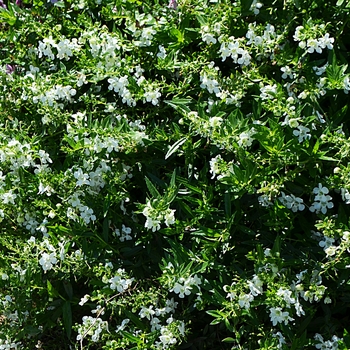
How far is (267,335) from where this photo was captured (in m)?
2.59

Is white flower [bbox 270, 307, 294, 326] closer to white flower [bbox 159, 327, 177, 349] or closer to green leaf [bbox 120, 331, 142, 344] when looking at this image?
white flower [bbox 159, 327, 177, 349]

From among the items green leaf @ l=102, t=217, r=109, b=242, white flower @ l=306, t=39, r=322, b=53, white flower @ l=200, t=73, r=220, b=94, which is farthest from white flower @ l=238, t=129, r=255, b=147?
green leaf @ l=102, t=217, r=109, b=242

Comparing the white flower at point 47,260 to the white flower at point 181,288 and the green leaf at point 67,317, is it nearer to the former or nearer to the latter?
the green leaf at point 67,317

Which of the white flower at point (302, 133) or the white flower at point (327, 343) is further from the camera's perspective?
the white flower at point (327, 343)

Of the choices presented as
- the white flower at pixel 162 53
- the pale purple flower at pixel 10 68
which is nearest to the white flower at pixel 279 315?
the white flower at pixel 162 53

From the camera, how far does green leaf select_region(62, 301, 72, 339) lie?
2820 mm

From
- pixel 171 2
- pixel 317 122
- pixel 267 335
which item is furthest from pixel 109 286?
pixel 171 2

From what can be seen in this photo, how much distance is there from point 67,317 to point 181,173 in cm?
90

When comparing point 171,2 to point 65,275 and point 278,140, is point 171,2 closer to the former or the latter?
point 278,140

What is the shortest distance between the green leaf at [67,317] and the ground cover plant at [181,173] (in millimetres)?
11

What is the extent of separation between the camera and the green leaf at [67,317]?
2.82 metres

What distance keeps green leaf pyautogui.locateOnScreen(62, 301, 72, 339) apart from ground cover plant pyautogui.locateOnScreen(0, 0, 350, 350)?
0.04 ft

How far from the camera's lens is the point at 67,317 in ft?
9.42

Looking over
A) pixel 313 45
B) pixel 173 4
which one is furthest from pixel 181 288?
pixel 173 4
